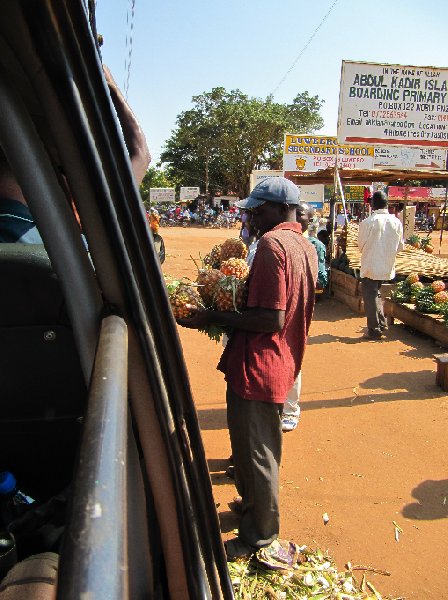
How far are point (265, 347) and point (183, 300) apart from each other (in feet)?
1.79

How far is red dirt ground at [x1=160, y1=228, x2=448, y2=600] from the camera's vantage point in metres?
3.08

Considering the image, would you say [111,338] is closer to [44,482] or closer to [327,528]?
[44,482]

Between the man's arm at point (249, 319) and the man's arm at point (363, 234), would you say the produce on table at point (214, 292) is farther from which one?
the man's arm at point (363, 234)

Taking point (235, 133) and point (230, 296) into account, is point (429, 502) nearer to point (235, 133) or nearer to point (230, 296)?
point (230, 296)

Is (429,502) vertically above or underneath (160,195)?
underneath

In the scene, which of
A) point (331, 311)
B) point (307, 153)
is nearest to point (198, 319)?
point (331, 311)

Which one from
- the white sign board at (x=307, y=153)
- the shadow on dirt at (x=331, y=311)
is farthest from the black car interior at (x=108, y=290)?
the white sign board at (x=307, y=153)

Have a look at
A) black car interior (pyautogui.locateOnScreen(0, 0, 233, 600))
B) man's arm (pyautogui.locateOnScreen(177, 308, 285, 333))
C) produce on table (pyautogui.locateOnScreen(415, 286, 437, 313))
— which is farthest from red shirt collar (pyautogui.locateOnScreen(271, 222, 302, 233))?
produce on table (pyautogui.locateOnScreen(415, 286, 437, 313))

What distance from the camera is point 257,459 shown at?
8.79 feet

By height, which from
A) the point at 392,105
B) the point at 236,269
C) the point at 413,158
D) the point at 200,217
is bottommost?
the point at 200,217

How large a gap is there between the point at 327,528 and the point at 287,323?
5.14 feet

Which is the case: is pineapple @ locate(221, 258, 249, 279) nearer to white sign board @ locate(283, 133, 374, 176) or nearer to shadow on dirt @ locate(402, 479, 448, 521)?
shadow on dirt @ locate(402, 479, 448, 521)

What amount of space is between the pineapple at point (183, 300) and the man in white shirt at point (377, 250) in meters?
5.02

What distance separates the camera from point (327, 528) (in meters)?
3.29
